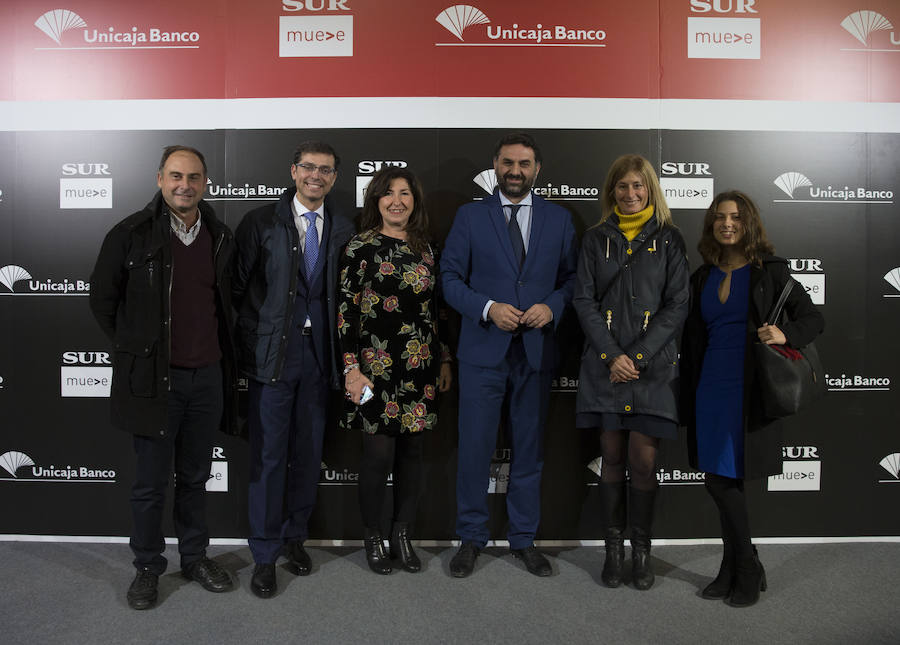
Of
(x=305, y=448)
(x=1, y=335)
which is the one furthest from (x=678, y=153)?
(x=1, y=335)

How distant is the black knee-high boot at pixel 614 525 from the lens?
280cm

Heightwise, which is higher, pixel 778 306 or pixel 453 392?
pixel 778 306

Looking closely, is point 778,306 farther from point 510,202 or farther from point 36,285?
point 36,285

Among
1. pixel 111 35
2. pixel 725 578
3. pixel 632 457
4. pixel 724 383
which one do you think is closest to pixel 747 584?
pixel 725 578

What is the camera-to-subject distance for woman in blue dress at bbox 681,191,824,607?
8.18 feet

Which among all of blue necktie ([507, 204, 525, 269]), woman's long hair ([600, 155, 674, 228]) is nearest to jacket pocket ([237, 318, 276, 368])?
blue necktie ([507, 204, 525, 269])

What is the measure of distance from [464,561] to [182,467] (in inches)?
53.3

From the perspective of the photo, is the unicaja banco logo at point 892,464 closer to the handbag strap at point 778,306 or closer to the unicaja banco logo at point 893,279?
the unicaja banco logo at point 893,279

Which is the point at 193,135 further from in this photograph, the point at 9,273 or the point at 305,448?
the point at 305,448

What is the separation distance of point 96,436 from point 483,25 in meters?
3.05

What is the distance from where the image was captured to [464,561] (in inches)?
115

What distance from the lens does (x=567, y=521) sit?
337 centimetres

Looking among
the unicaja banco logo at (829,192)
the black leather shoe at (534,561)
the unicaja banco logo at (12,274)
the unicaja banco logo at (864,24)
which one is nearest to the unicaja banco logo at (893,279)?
the unicaja banco logo at (829,192)

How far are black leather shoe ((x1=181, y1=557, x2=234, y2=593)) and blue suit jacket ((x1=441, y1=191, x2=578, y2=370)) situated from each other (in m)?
1.45
